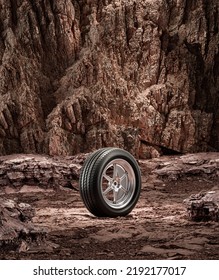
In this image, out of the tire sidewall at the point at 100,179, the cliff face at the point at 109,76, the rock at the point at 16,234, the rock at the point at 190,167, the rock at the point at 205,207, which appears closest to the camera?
the rock at the point at 16,234

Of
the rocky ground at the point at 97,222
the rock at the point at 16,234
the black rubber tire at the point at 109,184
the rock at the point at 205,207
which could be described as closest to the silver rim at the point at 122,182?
the black rubber tire at the point at 109,184

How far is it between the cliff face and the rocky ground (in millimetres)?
2057

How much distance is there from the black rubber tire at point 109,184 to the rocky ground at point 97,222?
0.16 meters

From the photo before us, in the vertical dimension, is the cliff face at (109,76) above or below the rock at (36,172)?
above

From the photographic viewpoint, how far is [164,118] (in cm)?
1370

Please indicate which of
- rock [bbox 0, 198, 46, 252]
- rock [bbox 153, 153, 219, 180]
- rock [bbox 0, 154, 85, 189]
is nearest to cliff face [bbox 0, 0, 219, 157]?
rock [bbox 153, 153, 219, 180]

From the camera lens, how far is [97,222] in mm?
6223

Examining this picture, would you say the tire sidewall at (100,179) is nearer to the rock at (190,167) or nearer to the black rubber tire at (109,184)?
the black rubber tire at (109,184)

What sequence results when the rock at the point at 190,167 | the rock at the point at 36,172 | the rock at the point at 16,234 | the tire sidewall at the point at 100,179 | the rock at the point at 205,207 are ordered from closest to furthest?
1. the rock at the point at 16,234
2. the rock at the point at 205,207
3. the tire sidewall at the point at 100,179
4. the rock at the point at 36,172
5. the rock at the point at 190,167

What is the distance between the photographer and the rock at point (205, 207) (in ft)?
19.4

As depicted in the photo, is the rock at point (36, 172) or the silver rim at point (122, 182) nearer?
the silver rim at point (122, 182)

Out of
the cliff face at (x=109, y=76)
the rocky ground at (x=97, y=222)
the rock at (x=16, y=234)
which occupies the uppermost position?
the cliff face at (x=109, y=76)

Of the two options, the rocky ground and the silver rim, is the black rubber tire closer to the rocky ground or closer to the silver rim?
the silver rim

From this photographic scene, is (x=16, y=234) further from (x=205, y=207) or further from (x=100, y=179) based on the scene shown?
(x=205, y=207)
